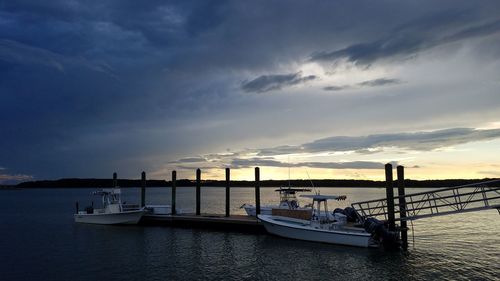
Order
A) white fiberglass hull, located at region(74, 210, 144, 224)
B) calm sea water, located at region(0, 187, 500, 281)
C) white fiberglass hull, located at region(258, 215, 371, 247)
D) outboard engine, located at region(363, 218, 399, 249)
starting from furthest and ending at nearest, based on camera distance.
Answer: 1. white fiberglass hull, located at region(74, 210, 144, 224)
2. white fiberglass hull, located at region(258, 215, 371, 247)
3. outboard engine, located at region(363, 218, 399, 249)
4. calm sea water, located at region(0, 187, 500, 281)

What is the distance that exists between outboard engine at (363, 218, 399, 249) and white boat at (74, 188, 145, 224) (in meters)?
19.4

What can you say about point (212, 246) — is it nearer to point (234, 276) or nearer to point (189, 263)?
point (189, 263)

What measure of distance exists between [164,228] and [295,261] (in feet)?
50.5

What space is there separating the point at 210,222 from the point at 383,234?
13.4 m

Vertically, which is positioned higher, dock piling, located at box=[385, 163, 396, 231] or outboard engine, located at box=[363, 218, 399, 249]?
dock piling, located at box=[385, 163, 396, 231]

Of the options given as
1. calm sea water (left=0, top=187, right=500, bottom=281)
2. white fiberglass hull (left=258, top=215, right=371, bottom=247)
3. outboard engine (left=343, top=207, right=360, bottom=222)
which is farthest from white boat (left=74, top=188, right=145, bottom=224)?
outboard engine (left=343, top=207, right=360, bottom=222)

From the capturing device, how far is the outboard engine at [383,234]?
2323cm

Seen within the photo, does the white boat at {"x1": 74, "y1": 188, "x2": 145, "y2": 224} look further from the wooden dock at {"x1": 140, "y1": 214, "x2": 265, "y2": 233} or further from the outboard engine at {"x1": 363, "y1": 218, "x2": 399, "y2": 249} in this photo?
the outboard engine at {"x1": 363, "y1": 218, "x2": 399, "y2": 249}

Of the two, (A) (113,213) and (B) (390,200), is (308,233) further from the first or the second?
(A) (113,213)

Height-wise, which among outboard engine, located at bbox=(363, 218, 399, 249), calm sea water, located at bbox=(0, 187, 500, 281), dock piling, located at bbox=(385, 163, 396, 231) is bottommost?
calm sea water, located at bbox=(0, 187, 500, 281)

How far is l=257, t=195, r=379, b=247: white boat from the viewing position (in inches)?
927

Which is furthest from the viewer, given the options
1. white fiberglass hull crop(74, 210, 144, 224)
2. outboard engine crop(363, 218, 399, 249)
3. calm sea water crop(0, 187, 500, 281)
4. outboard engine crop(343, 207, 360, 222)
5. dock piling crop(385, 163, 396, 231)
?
white fiberglass hull crop(74, 210, 144, 224)

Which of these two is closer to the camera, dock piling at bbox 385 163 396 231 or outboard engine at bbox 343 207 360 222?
dock piling at bbox 385 163 396 231

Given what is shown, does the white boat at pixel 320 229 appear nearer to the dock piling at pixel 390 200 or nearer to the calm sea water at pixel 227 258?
the calm sea water at pixel 227 258
